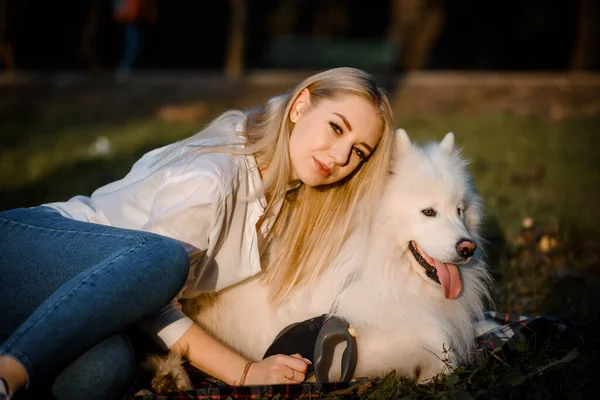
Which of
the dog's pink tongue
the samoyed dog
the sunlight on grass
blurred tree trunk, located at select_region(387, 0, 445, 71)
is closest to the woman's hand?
the samoyed dog

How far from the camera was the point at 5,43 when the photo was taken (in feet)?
39.3

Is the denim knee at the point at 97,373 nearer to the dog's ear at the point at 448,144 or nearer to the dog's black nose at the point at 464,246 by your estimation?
the dog's black nose at the point at 464,246

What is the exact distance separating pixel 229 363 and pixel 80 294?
67cm

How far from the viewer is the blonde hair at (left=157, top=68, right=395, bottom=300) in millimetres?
2682

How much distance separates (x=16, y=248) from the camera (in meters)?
2.54

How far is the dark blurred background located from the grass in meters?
4.12

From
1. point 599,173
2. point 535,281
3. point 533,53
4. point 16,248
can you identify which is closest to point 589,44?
point 533,53

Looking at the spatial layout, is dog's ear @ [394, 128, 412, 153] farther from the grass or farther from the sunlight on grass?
the sunlight on grass

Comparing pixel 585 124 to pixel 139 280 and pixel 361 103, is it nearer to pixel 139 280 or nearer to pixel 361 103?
pixel 361 103

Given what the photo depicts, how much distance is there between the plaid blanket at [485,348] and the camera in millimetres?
2361

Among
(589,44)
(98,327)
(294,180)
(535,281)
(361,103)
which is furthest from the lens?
(589,44)

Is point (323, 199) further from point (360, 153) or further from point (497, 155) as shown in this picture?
point (497, 155)

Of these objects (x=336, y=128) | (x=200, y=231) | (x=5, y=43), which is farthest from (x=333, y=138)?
(x=5, y=43)

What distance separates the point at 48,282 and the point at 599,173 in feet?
19.3
